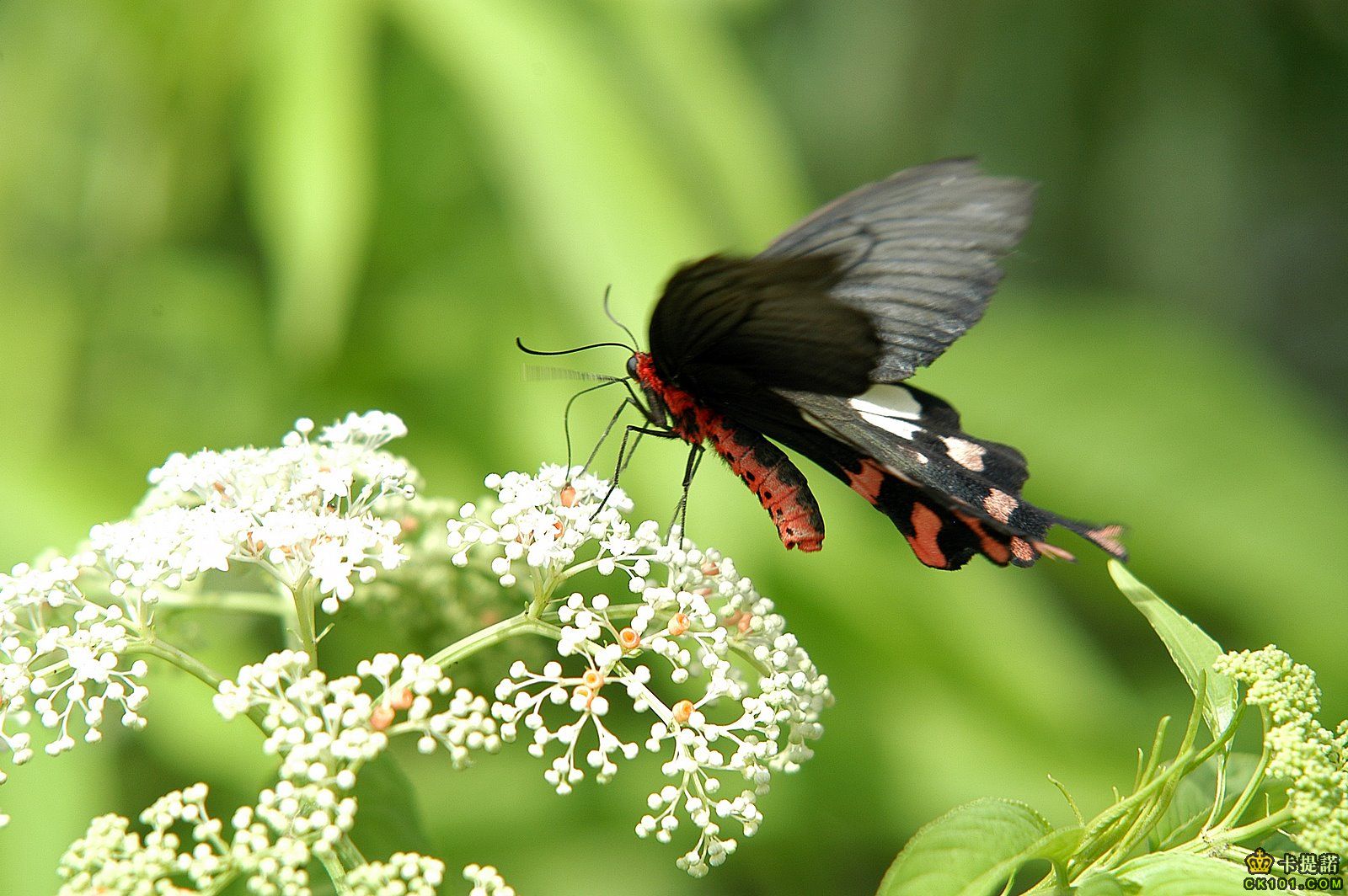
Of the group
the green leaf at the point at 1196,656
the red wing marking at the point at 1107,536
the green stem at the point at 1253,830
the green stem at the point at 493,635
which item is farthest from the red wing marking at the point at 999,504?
the green stem at the point at 493,635

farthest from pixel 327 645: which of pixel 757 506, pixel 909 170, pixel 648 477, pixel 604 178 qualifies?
pixel 909 170

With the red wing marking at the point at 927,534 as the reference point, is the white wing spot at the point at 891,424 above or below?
above

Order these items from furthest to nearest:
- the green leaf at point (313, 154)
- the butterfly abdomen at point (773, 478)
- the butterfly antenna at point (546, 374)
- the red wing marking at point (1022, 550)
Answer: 1. the green leaf at point (313, 154)
2. the butterfly antenna at point (546, 374)
3. the butterfly abdomen at point (773, 478)
4. the red wing marking at point (1022, 550)

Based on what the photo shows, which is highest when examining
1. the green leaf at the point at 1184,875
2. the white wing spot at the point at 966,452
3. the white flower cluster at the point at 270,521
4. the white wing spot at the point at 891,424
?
the white flower cluster at the point at 270,521

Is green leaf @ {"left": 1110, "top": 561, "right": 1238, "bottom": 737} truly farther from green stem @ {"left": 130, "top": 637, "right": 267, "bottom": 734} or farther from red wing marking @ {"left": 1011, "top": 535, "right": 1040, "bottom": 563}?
green stem @ {"left": 130, "top": 637, "right": 267, "bottom": 734}

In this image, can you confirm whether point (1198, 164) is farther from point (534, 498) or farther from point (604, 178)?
point (534, 498)

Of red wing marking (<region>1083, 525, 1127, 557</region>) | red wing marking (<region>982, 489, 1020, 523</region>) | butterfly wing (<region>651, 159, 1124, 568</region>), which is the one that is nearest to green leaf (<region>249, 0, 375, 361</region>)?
butterfly wing (<region>651, 159, 1124, 568</region>)

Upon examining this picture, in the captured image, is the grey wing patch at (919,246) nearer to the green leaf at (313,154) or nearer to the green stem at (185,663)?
the green stem at (185,663)
